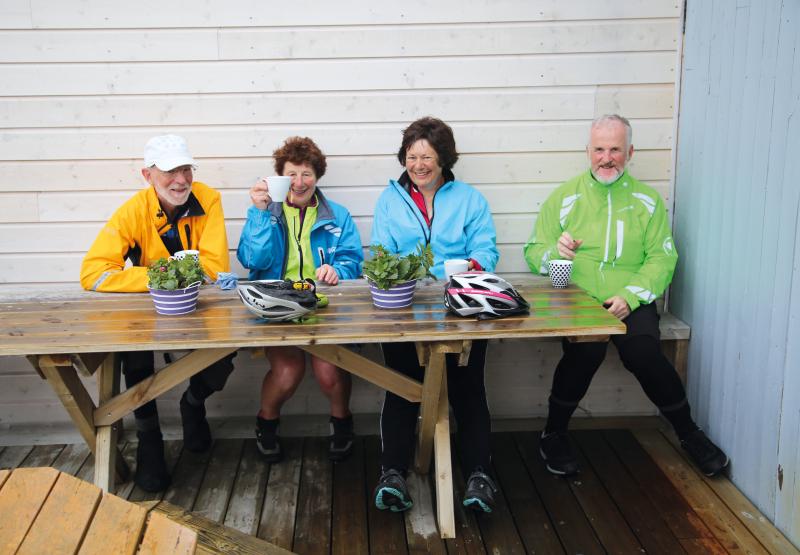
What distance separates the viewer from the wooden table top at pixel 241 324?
91.9 inches

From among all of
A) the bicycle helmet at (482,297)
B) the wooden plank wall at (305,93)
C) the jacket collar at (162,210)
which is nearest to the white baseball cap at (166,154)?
the jacket collar at (162,210)

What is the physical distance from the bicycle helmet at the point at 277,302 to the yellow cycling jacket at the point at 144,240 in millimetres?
715

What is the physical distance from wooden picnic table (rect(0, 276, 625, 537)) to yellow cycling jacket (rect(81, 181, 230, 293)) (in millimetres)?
84

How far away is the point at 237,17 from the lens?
343 cm

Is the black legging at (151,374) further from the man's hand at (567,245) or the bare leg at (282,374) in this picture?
the man's hand at (567,245)

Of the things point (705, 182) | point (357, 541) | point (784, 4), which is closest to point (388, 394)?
point (357, 541)

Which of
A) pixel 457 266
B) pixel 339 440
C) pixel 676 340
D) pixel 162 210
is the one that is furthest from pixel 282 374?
pixel 676 340

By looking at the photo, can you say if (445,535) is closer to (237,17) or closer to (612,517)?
(612,517)

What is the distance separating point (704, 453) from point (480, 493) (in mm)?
1070

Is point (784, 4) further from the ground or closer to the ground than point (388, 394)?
further from the ground

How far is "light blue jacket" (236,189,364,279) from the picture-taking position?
3199 mm

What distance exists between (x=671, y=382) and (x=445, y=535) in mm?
1198

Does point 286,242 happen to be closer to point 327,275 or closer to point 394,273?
point 327,275

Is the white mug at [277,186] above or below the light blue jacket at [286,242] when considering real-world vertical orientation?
above
